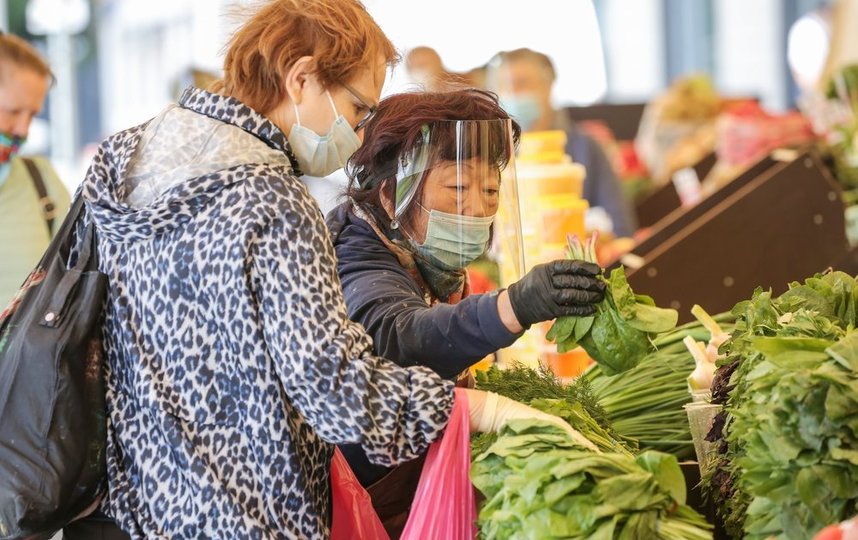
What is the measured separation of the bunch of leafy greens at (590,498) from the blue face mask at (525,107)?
399 centimetres

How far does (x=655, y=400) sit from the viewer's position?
262 centimetres

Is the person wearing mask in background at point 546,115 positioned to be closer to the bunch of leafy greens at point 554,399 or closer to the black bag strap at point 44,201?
the black bag strap at point 44,201

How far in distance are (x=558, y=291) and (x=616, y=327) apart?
0.14 m

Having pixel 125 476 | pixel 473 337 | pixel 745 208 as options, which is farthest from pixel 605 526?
pixel 745 208

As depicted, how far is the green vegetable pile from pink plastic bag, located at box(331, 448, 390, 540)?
1.83 ft

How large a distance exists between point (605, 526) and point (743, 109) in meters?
5.69

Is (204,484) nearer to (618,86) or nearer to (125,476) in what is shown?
(125,476)

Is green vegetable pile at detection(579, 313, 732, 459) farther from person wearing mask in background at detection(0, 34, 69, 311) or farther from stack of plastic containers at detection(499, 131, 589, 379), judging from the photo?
person wearing mask in background at detection(0, 34, 69, 311)

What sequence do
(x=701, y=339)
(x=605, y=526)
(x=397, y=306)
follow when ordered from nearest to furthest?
(x=605, y=526)
(x=397, y=306)
(x=701, y=339)

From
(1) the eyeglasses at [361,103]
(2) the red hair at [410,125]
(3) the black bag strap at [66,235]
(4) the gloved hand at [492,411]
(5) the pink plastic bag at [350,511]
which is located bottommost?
(5) the pink plastic bag at [350,511]

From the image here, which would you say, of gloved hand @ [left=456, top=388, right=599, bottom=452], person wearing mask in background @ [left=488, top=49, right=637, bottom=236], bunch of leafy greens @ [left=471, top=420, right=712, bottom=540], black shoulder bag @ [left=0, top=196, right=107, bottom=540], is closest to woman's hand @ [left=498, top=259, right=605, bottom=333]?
gloved hand @ [left=456, top=388, right=599, bottom=452]

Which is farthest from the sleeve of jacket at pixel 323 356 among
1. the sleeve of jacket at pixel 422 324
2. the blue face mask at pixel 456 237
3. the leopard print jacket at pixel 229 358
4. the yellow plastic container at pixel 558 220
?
the yellow plastic container at pixel 558 220

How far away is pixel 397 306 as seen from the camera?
7.72ft

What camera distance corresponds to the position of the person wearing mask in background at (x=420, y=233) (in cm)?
222
